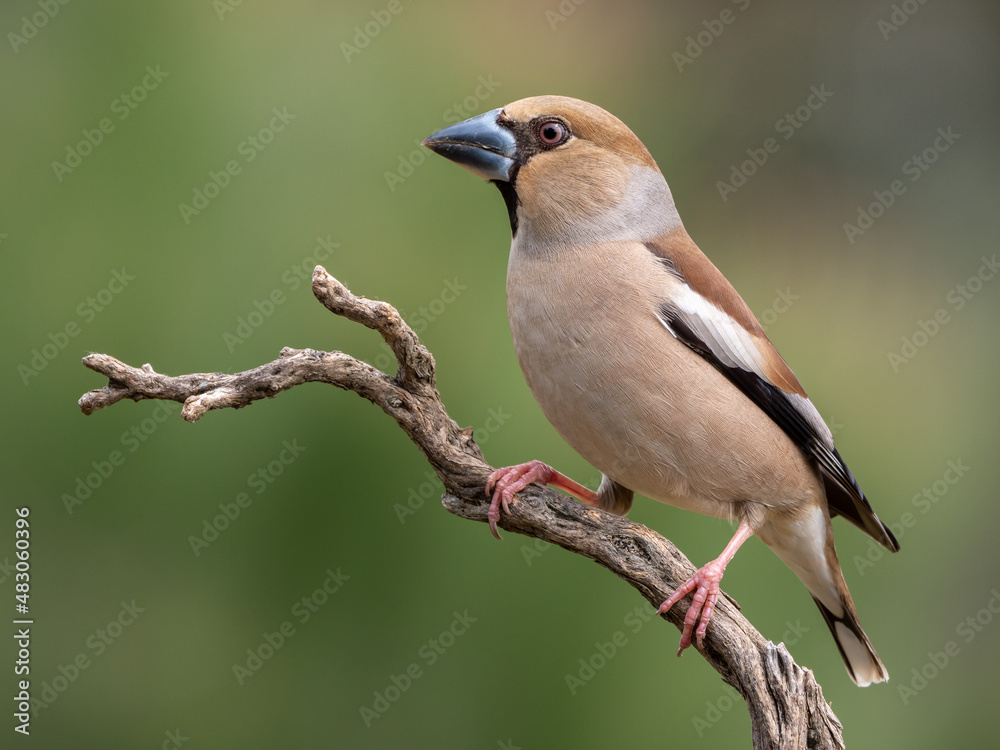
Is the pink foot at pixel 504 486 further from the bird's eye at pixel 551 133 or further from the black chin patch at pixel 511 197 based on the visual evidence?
the bird's eye at pixel 551 133

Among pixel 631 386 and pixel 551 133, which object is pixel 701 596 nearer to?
pixel 631 386

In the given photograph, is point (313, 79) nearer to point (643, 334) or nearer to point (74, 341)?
point (74, 341)

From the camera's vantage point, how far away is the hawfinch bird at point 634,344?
2.54 m

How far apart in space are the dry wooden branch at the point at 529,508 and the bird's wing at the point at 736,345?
56cm

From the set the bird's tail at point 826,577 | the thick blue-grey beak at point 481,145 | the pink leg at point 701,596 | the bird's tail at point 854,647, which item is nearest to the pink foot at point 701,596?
the pink leg at point 701,596

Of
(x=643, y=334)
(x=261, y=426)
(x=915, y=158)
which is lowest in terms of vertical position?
(x=261, y=426)

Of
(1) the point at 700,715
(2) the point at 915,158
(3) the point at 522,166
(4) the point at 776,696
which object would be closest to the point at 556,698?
(1) the point at 700,715

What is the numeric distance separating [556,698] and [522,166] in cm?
237

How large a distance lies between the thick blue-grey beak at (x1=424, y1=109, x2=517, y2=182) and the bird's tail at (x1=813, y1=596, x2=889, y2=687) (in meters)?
1.97

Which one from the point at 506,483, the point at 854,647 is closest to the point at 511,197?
the point at 506,483

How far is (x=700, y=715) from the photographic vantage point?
3904mm

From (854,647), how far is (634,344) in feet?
5.22

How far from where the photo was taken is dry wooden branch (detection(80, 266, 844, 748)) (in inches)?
95.7

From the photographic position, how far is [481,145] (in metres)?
2.64
